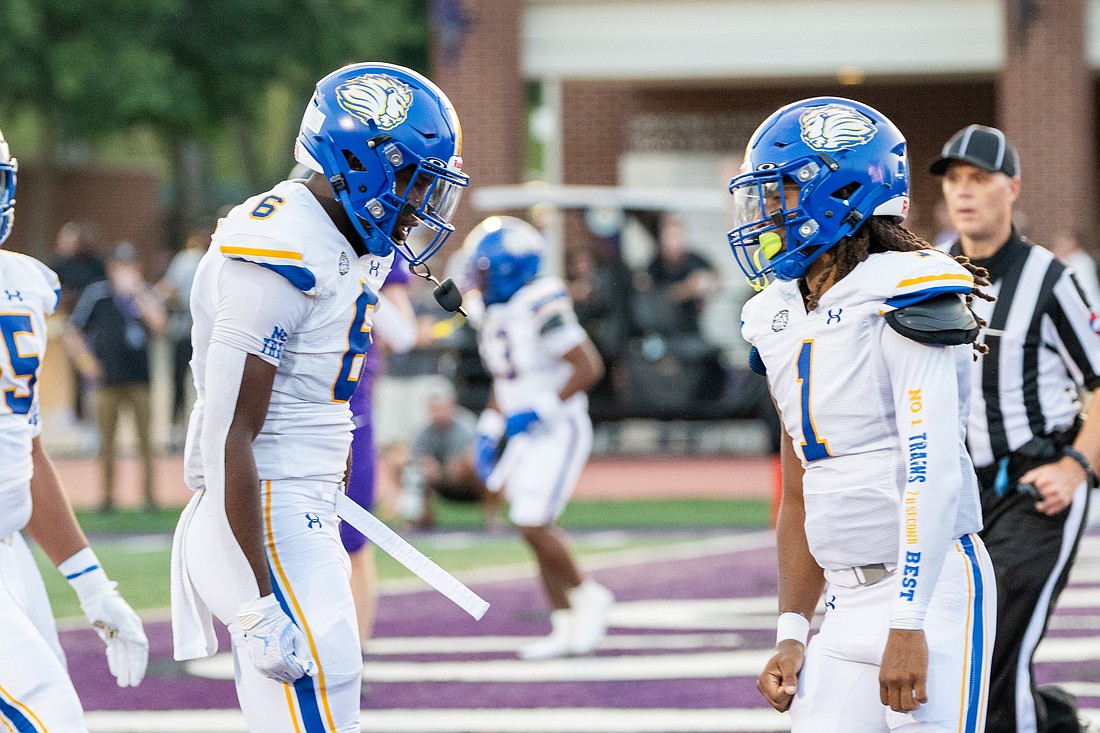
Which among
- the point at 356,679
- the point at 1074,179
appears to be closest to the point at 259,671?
the point at 356,679

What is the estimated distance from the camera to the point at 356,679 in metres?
3.65

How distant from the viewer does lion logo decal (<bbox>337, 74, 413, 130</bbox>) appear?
3.68 metres

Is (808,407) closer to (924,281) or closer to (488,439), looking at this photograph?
(924,281)

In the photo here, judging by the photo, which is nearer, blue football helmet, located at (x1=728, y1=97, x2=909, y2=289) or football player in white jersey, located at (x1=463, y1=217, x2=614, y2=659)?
blue football helmet, located at (x1=728, y1=97, x2=909, y2=289)

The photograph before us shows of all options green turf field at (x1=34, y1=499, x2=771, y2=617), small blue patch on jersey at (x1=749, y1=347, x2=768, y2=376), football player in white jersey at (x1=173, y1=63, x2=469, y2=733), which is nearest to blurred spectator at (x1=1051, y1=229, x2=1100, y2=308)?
green turf field at (x1=34, y1=499, x2=771, y2=617)

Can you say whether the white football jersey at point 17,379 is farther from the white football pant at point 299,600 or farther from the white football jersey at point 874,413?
the white football jersey at point 874,413

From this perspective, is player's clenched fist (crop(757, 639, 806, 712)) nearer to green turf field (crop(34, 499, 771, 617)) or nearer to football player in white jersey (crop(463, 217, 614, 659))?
football player in white jersey (crop(463, 217, 614, 659))

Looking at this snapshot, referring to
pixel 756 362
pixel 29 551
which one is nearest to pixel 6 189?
pixel 29 551

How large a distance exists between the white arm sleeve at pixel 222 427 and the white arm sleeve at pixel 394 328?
359cm

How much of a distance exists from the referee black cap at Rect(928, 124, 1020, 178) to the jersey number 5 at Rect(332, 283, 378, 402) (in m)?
2.46

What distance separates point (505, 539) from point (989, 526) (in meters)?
6.89

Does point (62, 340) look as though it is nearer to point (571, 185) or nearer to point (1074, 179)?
point (571, 185)

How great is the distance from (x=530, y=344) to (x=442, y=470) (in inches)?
195

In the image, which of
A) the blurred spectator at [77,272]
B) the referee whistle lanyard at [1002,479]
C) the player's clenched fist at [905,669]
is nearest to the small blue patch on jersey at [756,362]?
the player's clenched fist at [905,669]
